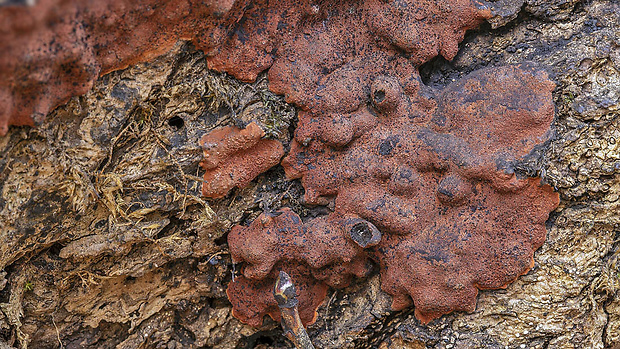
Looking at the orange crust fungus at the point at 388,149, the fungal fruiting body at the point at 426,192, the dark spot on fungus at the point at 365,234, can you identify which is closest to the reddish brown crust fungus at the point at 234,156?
the orange crust fungus at the point at 388,149

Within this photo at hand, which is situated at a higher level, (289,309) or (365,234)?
(365,234)

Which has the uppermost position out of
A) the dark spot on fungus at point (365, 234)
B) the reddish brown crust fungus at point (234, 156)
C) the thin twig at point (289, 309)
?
the reddish brown crust fungus at point (234, 156)

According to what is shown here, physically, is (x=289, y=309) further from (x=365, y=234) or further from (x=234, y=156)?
(x=234, y=156)

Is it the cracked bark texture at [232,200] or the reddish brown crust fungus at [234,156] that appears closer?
the cracked bark texture at [232,200]

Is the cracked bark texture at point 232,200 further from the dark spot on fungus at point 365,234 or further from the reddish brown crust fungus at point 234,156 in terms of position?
the dark spot on fungus at point 365,234

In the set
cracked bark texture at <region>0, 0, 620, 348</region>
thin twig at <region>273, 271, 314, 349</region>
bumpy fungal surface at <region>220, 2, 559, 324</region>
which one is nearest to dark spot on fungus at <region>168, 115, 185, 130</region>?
cracked bark texture at <region>0, 0, 620, 348</region>

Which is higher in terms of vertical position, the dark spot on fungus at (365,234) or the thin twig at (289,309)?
the dark spot on fungus at (365,234)

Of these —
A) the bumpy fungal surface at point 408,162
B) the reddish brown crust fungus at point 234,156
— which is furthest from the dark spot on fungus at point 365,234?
the reddish brown crust fungus at point 234,156

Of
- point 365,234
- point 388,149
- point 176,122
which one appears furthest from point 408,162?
point 176,122
